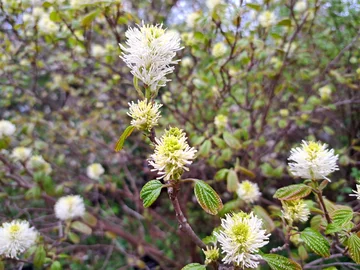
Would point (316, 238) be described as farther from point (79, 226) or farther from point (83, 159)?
point (83, 159)

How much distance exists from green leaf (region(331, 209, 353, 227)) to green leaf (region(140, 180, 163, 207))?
39cm

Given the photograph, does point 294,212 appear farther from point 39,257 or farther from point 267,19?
point 267,19

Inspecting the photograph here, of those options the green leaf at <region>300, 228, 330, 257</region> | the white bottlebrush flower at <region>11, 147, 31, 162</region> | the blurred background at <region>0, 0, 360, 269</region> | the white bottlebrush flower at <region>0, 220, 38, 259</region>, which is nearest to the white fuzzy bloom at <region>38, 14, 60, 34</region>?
the blurred background at <region>0, 0, 360, 269</region>

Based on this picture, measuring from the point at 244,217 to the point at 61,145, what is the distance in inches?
79.1

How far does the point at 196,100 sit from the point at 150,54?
136 centimetres

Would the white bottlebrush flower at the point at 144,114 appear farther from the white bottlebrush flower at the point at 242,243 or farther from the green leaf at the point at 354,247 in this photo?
the green leaf at the point at 354,247

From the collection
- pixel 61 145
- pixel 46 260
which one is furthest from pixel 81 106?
pixel 46 260

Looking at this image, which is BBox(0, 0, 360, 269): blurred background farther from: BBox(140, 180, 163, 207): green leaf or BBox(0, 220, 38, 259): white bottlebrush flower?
BBox(140, 180, 163, 207): green leaf

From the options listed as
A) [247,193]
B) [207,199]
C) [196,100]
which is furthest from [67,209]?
[196,100]

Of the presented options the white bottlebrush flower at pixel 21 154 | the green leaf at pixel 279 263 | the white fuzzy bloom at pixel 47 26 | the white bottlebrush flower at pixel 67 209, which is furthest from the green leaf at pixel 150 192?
the white fuzzy bloom at pixel 47 26

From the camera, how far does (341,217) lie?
72 centimetres

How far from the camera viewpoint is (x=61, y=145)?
2400 millimetres

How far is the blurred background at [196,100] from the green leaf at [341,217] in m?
0.29

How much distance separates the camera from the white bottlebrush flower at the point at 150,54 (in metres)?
0.65
